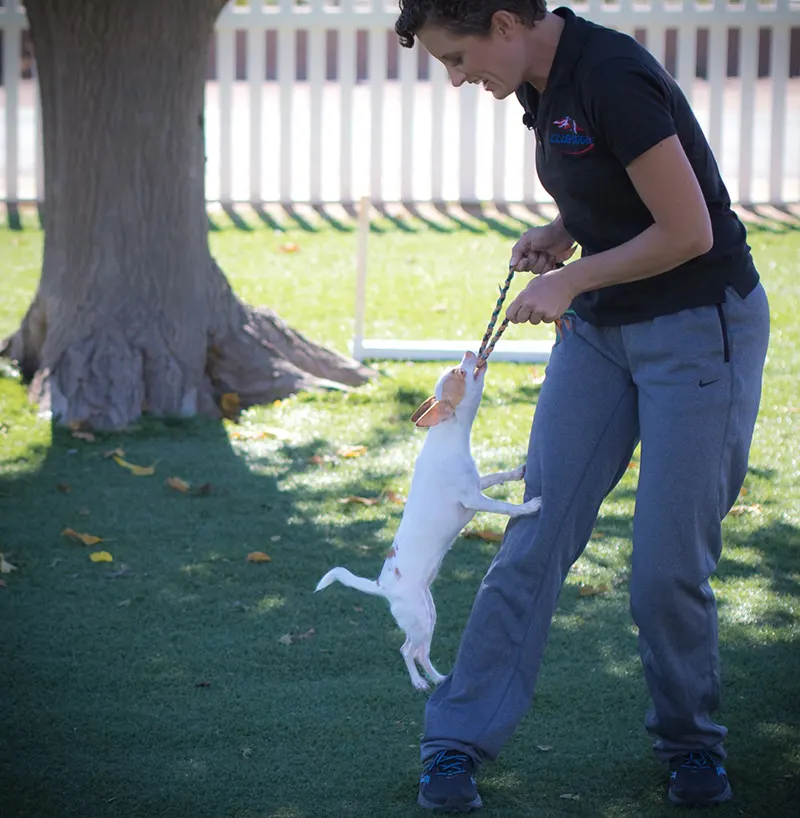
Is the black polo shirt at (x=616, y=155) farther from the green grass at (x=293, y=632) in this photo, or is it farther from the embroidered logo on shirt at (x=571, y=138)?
the green grass at (x=293, y=632)

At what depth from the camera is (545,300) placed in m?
2.61

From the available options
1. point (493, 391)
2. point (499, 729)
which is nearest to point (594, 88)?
point (499, 729)

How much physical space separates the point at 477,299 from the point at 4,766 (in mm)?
5862

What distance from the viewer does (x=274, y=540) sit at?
489 cm

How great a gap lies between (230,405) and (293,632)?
266 cm

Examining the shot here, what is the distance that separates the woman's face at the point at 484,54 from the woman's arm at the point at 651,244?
1.18 ft

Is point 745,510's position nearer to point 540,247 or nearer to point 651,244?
point 540,247

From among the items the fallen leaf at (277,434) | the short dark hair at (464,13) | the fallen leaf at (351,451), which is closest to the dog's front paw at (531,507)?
the short dark hair at (464,13)

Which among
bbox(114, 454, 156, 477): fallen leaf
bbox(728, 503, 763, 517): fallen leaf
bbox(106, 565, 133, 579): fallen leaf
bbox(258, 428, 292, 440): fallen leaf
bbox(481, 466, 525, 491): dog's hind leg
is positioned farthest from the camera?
bbox(258, 428, 292, 440): fallen leaf

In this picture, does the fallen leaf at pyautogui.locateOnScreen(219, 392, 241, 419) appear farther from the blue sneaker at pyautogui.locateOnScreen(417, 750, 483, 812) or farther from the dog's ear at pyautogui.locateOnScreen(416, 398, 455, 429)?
the blue sneaker at pyautogui.locateOnScreen(417, 750, 483, 812)

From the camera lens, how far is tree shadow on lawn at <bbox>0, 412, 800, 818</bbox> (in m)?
3.10


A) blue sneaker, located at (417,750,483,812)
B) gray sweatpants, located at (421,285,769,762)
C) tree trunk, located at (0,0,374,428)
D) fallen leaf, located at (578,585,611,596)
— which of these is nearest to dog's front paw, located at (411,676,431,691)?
gray sweatpants, located at (421,285,769,762)

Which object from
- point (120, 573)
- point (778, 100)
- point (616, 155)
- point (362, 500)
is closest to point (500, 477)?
point (616, 155)

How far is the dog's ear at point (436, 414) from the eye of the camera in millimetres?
2943
